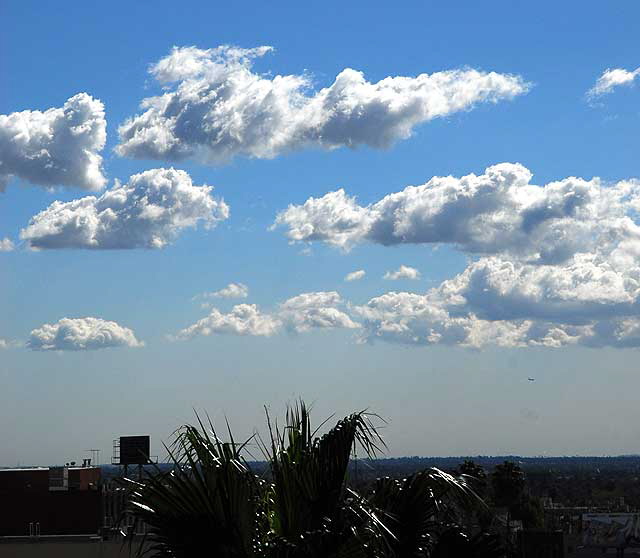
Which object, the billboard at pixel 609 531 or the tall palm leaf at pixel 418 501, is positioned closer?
the tall palm leaf at pixel 418 501

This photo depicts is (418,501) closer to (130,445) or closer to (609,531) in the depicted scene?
(130,445)

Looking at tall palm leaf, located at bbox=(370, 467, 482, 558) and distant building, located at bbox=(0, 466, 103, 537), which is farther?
distant building, located at bbox=(0, 466, 103, 537)

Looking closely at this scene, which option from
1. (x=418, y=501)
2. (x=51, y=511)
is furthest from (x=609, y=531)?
(x=418, y=501)

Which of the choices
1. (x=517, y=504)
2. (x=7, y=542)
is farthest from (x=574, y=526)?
(x=7, y=542)

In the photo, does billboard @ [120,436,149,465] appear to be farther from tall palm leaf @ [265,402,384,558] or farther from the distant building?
tall palm leaf @ [265,402,384,558]

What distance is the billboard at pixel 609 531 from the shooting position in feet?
401

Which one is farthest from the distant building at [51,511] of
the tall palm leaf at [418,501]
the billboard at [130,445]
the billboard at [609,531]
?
the billboard at [609,531]

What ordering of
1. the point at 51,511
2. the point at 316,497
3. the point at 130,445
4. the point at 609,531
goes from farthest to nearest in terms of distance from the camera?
the point at 609,531
the point at 130,445
the point at 51,511
the point at 316,497

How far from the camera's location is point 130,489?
407 inches

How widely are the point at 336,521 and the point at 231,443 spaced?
1.17m

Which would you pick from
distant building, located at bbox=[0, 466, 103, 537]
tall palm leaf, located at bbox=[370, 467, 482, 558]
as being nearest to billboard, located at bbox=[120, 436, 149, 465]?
distant building, located at bbox=[0, 466, 103, 537]

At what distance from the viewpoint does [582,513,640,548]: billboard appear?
122m

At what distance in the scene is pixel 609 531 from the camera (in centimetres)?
12325

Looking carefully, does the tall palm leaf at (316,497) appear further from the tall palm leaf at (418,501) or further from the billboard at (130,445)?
the billboard at (130,445)
